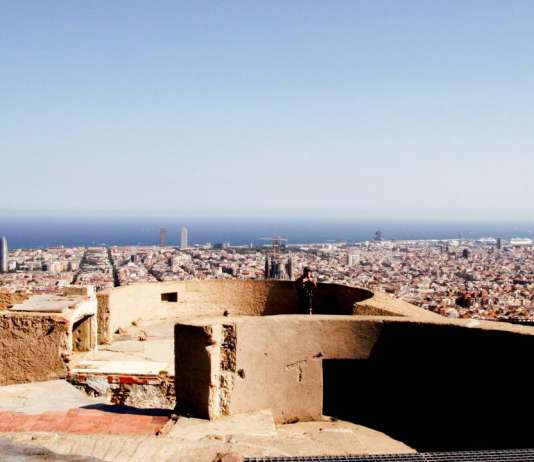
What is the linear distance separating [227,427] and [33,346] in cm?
386

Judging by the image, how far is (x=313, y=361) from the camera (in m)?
7.11

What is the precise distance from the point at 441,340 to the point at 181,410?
3.29 metres

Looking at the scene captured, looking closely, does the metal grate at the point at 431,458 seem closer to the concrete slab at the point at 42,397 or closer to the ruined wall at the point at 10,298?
the concrete slab at the point at 42,397

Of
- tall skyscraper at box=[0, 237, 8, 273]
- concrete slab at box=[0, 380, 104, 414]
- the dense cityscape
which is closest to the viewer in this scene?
concrete slab at box=[0, 380, 104, 414]

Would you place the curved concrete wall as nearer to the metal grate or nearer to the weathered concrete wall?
the weathered concrete wall

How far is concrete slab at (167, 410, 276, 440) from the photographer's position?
5.71m

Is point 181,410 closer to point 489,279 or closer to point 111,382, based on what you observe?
point 111,382

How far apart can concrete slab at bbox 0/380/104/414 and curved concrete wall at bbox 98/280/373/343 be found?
10.9 feet

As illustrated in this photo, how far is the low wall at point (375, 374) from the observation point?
6504 millimetres

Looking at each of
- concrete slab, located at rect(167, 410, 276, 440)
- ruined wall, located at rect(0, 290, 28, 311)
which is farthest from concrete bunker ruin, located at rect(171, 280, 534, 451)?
ruined wall, located at rect(0, 290, 28, 311)

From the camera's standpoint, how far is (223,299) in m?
13.2

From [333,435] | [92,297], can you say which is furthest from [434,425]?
[92,297]

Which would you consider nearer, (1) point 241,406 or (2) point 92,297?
(1) point 241,406

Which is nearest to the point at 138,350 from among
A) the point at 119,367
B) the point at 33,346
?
the point at 119,367
